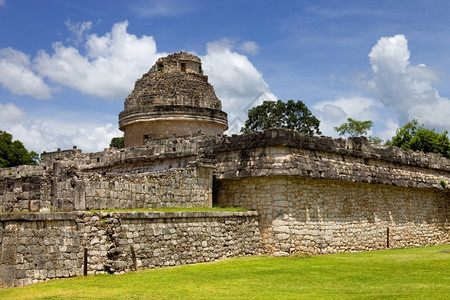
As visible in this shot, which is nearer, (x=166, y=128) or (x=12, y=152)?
(x=166, y=128)

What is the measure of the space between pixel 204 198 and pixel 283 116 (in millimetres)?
32860

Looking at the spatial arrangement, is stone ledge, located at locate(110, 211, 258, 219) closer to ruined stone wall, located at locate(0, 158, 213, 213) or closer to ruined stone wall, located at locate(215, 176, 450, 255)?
ruined stone wall, located at locate(215, 176, 450, 255)

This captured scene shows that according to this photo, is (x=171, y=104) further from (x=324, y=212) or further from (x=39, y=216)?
(x=39, y=216)

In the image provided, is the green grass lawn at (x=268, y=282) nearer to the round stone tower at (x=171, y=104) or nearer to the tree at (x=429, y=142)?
the round stone tower at (x=171, y=104)

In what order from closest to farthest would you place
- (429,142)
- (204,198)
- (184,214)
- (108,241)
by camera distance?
(108,241)
(184,214)
(204,198)
(429,142)

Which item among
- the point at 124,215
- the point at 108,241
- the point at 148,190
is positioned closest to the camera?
the point at 108,241

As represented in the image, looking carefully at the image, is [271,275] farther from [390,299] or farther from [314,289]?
[390,299]

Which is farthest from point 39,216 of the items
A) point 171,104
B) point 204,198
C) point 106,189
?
point 171,104

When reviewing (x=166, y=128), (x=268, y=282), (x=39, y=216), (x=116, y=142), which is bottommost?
(x=268, y=282)

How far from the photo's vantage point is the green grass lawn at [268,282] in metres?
11.7

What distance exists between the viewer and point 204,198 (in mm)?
20203

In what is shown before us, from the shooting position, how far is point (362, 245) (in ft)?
74.5

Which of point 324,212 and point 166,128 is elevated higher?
point 166,128

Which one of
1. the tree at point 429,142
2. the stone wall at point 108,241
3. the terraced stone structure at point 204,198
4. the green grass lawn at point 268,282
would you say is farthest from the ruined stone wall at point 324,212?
the tree at point 429,142
